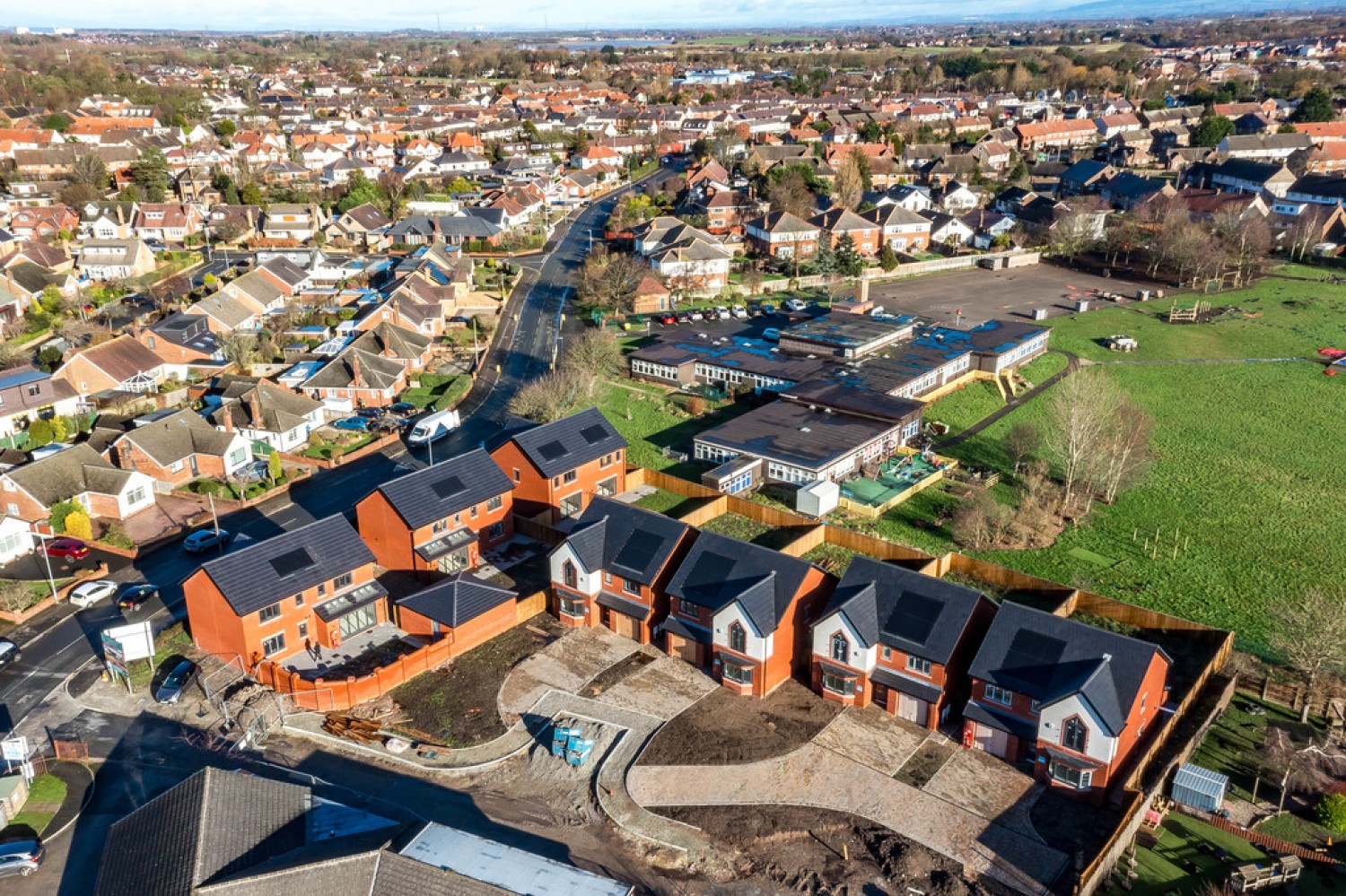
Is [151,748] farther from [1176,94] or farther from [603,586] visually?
[1176,94]

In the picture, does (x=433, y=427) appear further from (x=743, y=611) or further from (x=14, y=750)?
(x=14, y=750)

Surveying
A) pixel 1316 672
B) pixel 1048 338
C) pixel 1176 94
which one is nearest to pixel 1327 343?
pixel 1048 338

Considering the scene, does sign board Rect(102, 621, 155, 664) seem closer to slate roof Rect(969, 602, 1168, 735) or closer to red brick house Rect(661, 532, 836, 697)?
→ red brick house Rect(661, 532, 836, 697)

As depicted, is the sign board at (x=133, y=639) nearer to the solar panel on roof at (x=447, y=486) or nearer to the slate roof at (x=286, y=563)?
the slate roof at (x=286, y=563)

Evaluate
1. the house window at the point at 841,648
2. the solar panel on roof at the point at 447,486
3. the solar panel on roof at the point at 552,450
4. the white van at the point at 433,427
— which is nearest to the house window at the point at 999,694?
the house window at the point at 841,648

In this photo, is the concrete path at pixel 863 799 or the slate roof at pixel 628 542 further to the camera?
the slate roof at pixel 628 542
